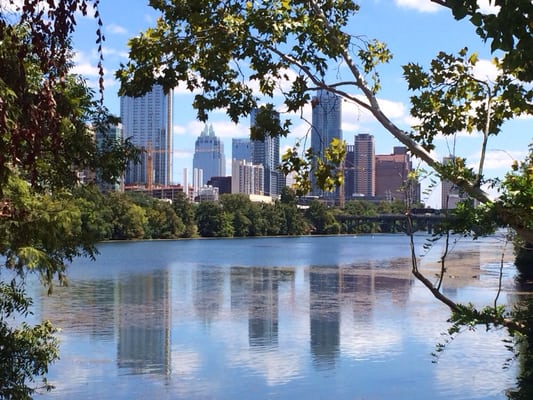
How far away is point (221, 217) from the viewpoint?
258 feet

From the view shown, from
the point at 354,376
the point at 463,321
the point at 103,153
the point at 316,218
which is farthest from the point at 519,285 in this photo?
the point at 316,218

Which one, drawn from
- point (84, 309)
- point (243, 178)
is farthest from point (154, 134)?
point (84, 309)

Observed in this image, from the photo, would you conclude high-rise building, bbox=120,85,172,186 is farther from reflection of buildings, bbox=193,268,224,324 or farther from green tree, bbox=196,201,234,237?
reflection of buildings, bbox=193,268,224,324

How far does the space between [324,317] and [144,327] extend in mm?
4882

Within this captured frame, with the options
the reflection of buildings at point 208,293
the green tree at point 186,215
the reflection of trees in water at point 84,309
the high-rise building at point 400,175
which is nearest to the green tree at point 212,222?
the green tree at point 186,215

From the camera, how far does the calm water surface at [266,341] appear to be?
1220cm

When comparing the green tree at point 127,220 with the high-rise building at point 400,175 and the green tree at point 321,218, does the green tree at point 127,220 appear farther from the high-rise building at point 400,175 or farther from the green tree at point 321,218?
the high-rise building at point 400,175

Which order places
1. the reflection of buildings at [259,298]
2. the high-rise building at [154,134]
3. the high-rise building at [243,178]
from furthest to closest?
the high-rise building at [243,178]
the high-rise building at [154,134]
the reflection of buildings at [259,298]

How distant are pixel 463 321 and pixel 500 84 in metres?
1.80

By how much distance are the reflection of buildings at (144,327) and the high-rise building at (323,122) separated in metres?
8.50

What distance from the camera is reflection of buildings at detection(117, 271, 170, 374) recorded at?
14.0 m

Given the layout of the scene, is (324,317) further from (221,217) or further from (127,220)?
(221,217)

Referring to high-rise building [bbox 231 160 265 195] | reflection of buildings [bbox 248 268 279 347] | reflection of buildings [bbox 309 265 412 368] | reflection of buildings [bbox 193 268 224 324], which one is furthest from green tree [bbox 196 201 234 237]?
high-rise building [bbox 231 160 265 195]

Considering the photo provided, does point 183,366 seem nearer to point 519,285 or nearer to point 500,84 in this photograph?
point 500,84
